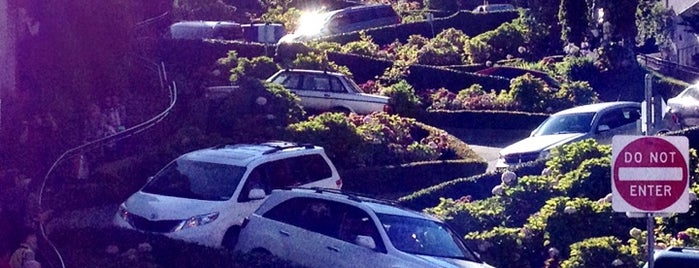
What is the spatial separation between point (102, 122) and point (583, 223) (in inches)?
346

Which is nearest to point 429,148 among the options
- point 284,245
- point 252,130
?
→ point 252,130

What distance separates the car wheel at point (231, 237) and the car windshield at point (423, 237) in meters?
2.34

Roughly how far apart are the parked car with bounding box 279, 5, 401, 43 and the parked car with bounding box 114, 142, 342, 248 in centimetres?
2720

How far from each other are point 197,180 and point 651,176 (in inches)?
274

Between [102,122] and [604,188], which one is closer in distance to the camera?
[604,188]

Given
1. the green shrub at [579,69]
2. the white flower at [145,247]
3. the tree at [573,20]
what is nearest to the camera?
the white flower at [145,247]

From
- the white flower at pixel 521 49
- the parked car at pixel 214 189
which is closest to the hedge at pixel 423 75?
the white flower at pixel 521 49

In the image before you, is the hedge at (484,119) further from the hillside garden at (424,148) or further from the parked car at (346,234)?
the parked car at (346,234)

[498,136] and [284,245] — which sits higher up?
[284,245]

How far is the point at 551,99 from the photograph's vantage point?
35469 millimetres

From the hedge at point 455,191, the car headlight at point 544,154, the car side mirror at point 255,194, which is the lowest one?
the car headlight at point 544,154

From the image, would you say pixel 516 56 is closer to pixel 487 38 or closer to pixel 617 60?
pixel 487 38

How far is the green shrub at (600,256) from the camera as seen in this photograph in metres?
14.4

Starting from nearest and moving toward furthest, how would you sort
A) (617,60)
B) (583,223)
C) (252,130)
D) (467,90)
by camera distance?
(583,223), (252,130), (467,90), (617,60)
